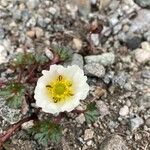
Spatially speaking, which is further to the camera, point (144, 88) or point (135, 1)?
point (135, 1)

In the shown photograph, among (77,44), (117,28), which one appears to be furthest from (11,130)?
(117,28)

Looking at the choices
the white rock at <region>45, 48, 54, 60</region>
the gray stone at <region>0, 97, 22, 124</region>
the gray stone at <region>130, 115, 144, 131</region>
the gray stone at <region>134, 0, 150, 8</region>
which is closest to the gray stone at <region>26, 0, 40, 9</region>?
the white rock at <region>45, 48, 54, 60</region>

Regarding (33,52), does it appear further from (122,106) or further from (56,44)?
(122,106)

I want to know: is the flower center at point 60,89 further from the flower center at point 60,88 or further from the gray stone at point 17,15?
the gray stone at point 17,15

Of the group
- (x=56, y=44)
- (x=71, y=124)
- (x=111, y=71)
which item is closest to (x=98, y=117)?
(x=71, y=124)

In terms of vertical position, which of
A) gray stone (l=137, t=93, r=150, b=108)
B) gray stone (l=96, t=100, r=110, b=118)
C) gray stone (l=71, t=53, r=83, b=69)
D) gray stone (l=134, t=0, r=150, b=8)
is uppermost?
gray stone (l=134, t=0, r=150, b=8)

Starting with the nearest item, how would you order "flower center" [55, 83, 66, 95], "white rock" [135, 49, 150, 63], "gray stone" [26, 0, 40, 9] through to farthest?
"flower center" [55, 83, 66, 95], "white rock" [135, 49, 150, 63], "gray stone" [26, 0, 40, 9]

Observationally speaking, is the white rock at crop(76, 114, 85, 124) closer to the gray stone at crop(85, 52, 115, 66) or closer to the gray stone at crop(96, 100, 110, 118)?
the gray stone at crop(96, 100, 110, 118)
